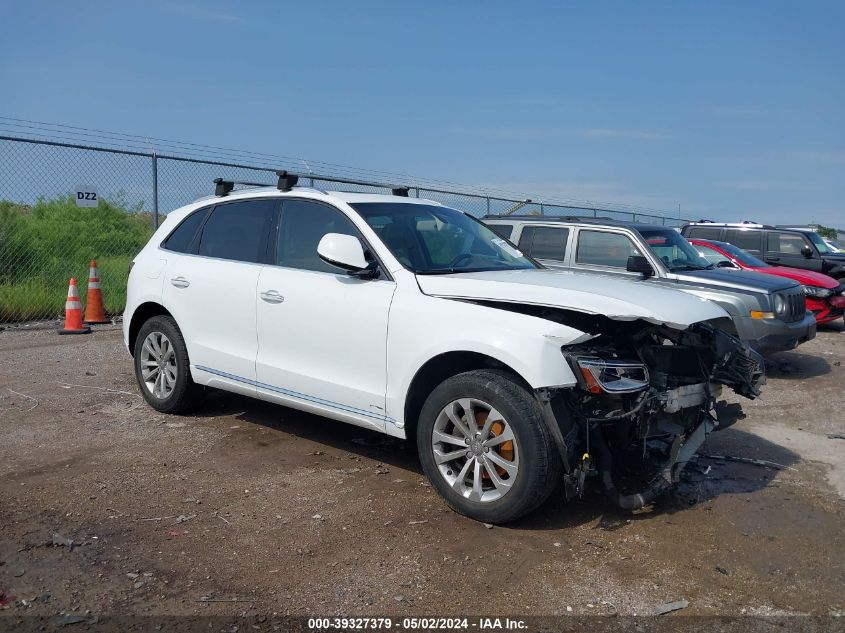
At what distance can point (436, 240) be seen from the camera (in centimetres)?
545

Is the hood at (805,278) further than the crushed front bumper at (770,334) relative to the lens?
Yes

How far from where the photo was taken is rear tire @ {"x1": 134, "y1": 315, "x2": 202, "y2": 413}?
6.21 meters

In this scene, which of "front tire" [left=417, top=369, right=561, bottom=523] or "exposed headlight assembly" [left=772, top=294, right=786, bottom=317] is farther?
"exposed headlight assembly" [left=772, top=294, right=786, bottom=317]

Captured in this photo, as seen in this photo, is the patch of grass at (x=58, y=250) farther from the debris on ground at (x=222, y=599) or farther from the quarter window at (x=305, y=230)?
the debris on ground at (x=222, y=599)

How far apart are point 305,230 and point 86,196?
7.24 m

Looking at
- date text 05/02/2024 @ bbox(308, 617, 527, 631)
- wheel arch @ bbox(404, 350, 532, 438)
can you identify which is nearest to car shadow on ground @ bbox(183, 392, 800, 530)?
wheel arch @ bbox(404, 350, 532, 438)

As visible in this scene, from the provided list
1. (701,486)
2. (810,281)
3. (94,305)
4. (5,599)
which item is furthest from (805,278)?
(5,599)

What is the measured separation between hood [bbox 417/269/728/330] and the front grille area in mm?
4806

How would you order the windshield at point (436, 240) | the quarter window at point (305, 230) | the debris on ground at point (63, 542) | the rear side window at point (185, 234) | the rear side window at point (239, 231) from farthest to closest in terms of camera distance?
the rear side window at point (185, 234) → the rear side window at point (239, 231) → the quarter window at point (305, 230) → the windshield at point (436, 240) → the debris on ground at point (63, 542)

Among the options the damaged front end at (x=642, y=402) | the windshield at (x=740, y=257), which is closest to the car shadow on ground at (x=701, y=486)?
the damaged front end at (x=642, y=402)

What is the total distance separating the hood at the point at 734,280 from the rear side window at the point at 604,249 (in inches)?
24.3

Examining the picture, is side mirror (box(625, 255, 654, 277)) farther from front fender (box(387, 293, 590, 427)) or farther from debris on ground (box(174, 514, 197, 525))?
debris on ground (box(174, 514, 197, 525))

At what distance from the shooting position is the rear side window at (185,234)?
20.8 feet

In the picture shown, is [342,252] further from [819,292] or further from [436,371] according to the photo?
[819,292]
